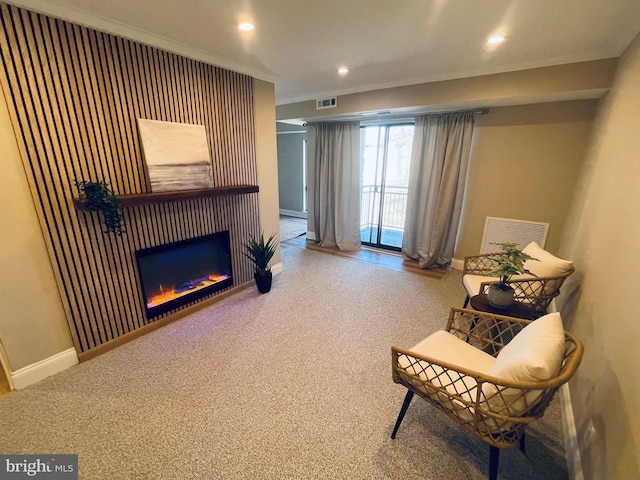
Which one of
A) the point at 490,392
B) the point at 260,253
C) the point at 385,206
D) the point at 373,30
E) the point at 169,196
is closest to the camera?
the point at 490,392

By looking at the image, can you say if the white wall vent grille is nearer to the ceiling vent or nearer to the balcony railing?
the balcony railing

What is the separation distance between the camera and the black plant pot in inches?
128

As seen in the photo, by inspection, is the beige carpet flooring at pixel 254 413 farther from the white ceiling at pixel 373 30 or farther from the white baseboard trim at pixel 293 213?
the white baseboard trim at pixel 293 213

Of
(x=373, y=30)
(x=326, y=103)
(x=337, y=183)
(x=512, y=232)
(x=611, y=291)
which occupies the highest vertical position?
(x=373, y=30)

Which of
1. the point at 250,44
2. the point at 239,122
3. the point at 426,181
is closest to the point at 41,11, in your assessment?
the point at 250,44

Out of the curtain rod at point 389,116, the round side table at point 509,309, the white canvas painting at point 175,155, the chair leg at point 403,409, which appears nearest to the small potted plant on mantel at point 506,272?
the round side table at point 509,309

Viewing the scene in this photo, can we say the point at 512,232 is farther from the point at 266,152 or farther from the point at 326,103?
the point at 266,152

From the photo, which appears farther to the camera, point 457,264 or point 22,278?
point 457,264

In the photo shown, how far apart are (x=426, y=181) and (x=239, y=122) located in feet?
9.01

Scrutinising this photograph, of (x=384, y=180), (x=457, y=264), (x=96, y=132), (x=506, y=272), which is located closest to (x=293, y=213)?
(x=384, y=180)

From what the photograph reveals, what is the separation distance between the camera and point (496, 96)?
2.85 metres

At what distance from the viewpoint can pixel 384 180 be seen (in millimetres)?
4820

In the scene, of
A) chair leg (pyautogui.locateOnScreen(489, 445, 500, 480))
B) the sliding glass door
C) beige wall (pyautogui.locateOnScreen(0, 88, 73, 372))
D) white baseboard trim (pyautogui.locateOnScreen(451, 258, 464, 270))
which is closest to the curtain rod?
the sliding glass door

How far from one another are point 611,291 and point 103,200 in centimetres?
325
